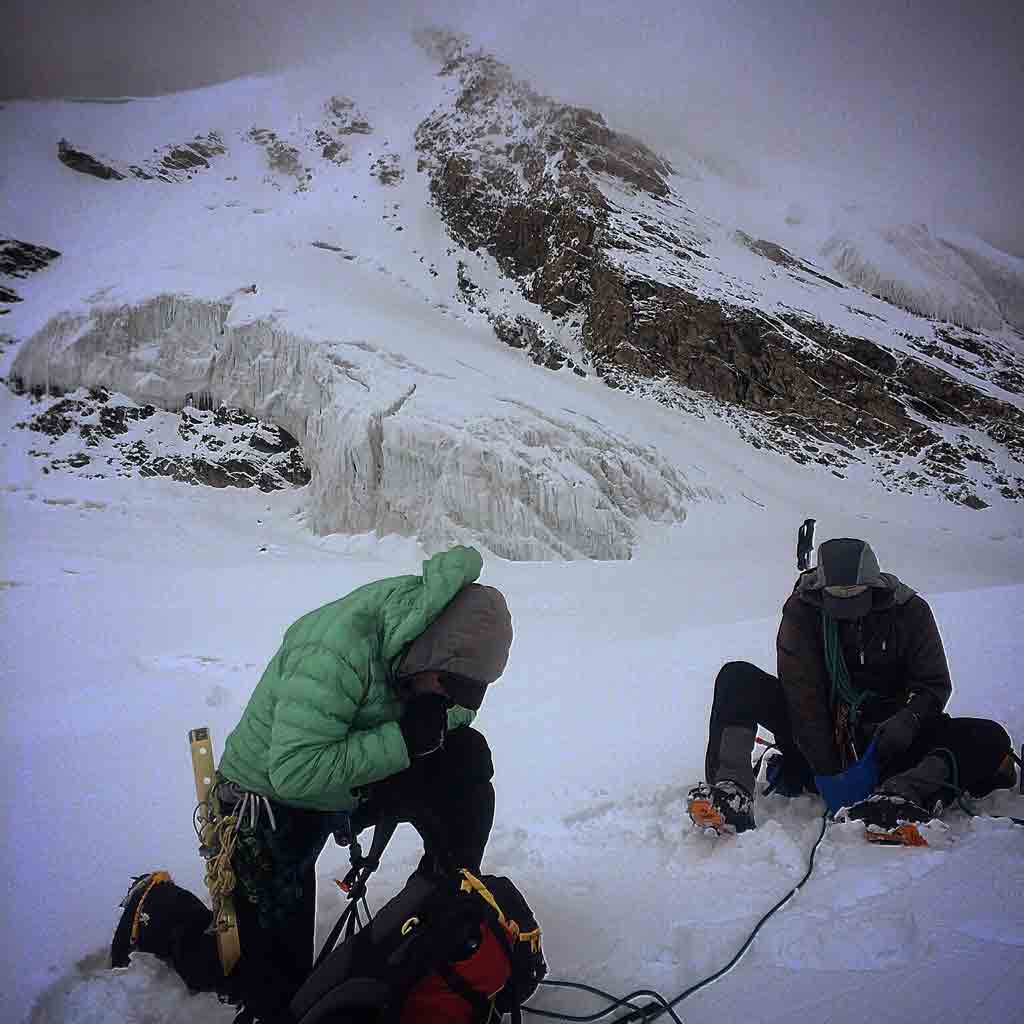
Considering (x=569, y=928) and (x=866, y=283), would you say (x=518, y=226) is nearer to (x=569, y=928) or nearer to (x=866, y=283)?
(x=866, y=283)

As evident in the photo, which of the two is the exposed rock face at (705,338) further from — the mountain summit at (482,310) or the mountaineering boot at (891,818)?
the mountaineering boot at (891,818)

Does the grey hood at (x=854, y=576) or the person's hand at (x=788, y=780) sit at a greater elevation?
the grey hood at (x=854, y=576)

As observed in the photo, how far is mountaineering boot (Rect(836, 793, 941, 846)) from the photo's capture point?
179 cm

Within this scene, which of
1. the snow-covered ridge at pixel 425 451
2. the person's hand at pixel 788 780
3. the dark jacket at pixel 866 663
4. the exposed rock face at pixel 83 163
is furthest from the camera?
the exposed rock face at pixel 83 163

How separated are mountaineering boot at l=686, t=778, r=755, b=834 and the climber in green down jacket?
0.78 metres

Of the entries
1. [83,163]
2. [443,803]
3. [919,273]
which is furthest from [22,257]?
[919,273]

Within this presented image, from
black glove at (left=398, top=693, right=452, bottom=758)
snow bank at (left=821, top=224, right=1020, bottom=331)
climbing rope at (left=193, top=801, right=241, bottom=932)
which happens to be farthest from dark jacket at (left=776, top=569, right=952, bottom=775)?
snow bank at (left=821, top=224, right=1020, bottom=331)

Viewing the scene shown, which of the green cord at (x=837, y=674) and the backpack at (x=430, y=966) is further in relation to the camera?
the green cord at (x=837, y=674)

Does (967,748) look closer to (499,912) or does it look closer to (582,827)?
(582,827)

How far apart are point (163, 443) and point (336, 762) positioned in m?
18.6

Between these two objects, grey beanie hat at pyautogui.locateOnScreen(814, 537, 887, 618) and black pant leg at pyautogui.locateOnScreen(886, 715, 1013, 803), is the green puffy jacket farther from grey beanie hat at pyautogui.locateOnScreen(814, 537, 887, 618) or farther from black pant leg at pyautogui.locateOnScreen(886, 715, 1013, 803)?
black pant leg at pyautogui.locateOnScreen(886, 715, 1013, 803)

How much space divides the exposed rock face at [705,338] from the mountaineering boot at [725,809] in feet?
59.7

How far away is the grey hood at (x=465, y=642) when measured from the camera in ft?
5.06

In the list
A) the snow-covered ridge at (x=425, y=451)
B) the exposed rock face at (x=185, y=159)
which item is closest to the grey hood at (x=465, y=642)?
the snow-covered ridge at (x=425, y=451)
